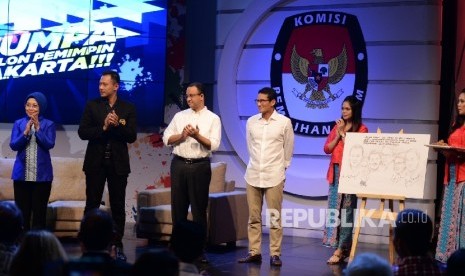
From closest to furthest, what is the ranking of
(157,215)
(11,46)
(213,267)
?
(213,267) → (157,215) → (11,46)

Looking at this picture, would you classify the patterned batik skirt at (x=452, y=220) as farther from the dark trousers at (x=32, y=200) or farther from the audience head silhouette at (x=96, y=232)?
the audience head silhouette at (x=96, y=232)

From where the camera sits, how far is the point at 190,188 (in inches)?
259

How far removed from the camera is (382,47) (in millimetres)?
8211

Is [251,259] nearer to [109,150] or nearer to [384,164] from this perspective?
[384,164]

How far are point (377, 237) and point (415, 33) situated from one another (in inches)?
88.5

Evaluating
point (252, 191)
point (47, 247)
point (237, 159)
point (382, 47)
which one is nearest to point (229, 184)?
point (237, 159)

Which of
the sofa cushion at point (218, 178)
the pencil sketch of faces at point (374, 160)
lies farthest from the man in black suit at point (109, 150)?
the pencil sketch of faces at point (374, 160)

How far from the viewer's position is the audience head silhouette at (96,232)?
344 centimetres

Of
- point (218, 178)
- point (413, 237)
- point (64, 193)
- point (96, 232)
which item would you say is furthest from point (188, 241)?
point (64, 193)

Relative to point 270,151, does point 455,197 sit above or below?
below

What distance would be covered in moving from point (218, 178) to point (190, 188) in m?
1.62

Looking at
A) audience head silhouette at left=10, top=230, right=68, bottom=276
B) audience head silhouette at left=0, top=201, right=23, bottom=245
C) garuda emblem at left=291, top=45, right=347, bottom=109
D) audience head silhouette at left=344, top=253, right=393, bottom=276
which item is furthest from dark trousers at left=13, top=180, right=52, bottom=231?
audience head silhouette at left=344, top=253, right=393, bottom=276

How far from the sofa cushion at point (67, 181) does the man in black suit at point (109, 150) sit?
1.65 m

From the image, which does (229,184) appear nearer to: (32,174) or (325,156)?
(325,156)
